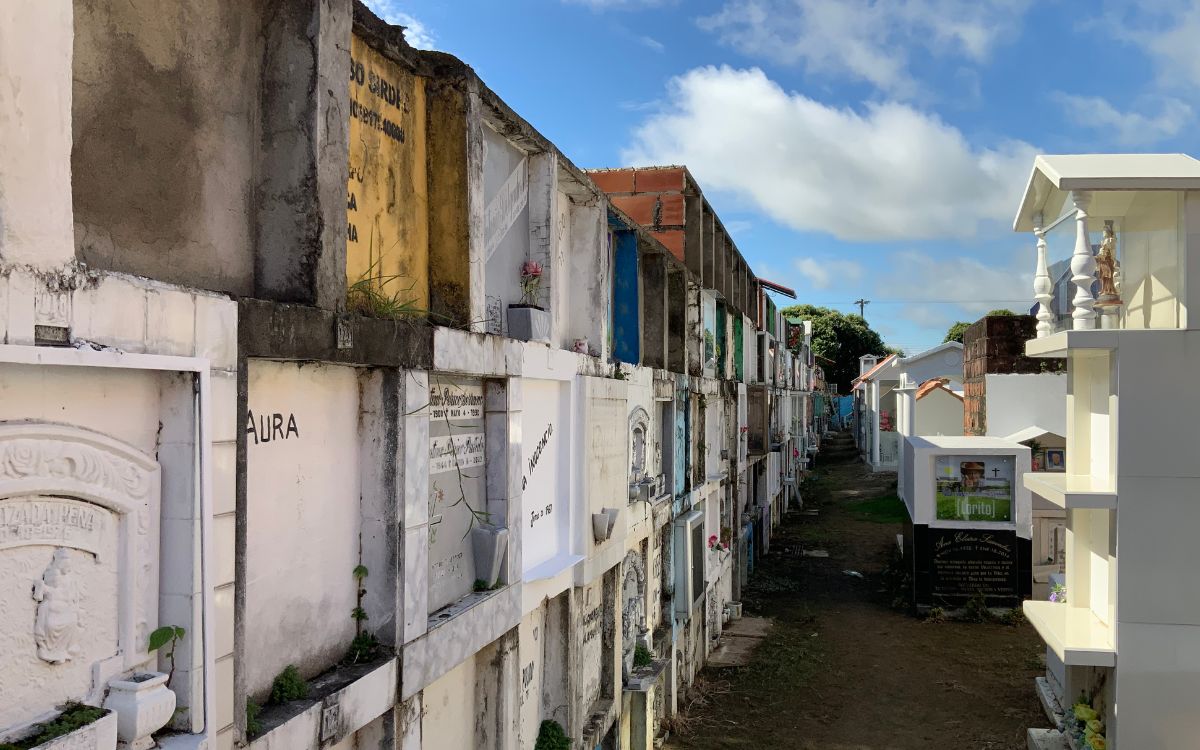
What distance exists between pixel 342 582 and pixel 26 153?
276 cm

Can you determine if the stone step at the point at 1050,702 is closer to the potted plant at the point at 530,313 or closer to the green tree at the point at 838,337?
the potted plant at the point at 530,313

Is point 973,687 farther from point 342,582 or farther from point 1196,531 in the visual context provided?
point 342,582

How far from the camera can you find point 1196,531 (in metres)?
7.29

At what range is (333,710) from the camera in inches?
170

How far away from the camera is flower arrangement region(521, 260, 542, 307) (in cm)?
753

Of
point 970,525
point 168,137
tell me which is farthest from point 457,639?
point 970,525

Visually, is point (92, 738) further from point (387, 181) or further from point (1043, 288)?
point (1043, 288)

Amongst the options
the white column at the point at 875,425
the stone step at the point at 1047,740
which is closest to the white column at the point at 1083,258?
the stone step at the point at 1047,740

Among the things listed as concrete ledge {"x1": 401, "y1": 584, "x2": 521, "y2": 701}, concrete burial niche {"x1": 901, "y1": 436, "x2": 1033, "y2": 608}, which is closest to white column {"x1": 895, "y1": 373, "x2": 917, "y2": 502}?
concrete burial niche {"x1": 901, "y1": 436, "x2": 1033, "y2": 608}

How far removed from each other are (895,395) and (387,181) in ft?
123

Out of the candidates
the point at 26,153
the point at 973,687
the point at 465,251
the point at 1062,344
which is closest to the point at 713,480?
the point at 973,687

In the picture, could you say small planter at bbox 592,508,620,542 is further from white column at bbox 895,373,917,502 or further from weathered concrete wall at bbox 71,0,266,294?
white column at bbox 895,373,917,502

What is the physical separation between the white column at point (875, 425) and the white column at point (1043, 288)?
3264cm

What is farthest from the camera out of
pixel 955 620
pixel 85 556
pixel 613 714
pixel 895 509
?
pixel 895 509
